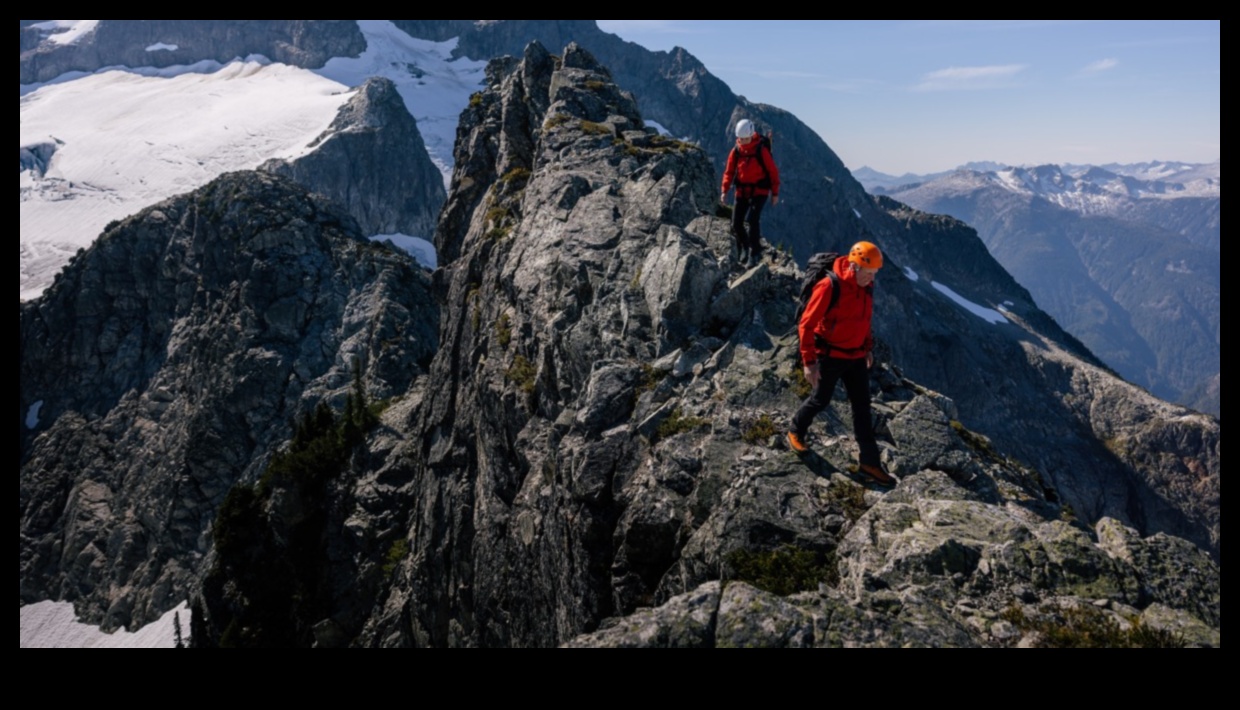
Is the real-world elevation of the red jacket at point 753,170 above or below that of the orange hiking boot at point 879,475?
above

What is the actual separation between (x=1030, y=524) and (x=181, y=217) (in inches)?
3612

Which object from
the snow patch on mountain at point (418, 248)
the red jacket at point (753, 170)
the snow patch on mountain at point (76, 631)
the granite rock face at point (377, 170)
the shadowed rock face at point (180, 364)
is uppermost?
the granite rock face at point (377, 170)

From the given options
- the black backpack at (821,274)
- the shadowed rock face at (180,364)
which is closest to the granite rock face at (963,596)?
the black backpack at (821,274)

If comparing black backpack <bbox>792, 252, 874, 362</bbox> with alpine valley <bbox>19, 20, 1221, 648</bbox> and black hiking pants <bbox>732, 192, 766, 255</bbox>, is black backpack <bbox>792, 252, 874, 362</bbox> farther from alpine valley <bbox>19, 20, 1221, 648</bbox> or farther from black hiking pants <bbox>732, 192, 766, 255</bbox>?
black hiking pants <bbox>732, 192, 766, 255</bbox>

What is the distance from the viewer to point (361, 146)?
163 metres

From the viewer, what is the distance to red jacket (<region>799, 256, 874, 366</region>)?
38.3 feet

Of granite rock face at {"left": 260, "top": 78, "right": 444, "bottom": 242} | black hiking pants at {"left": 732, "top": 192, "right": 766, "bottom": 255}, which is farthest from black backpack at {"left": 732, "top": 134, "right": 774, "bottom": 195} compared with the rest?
granite rock face at {"left": 260, "top": 78, "right": 444, "bottom": 242}

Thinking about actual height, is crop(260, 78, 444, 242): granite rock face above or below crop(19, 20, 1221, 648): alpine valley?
above

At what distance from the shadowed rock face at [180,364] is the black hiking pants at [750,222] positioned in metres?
34.0

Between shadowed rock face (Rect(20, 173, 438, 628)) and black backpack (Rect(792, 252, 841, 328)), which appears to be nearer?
black backpack (Rect(792, 252, 841, 328))

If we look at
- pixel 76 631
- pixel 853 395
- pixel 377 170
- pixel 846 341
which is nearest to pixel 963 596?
pixel 853 395

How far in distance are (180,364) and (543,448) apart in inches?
2698

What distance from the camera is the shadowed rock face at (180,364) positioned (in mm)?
60094

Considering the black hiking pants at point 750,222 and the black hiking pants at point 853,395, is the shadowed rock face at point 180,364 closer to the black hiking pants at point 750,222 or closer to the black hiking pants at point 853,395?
the black hiking pants at point 750,222
